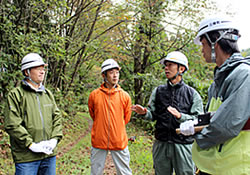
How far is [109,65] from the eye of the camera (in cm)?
363

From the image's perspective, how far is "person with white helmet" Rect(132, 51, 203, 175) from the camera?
286 cm

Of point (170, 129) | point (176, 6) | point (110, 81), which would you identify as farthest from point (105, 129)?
point (176, 6)

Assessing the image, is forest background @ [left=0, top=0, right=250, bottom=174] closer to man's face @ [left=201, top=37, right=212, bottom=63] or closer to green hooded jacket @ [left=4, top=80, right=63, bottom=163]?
green hooded jacket @ [left=4, top=80, right=63, bottom=163]

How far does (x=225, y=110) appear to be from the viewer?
1607 mm

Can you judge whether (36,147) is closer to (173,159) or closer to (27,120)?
(27,120)

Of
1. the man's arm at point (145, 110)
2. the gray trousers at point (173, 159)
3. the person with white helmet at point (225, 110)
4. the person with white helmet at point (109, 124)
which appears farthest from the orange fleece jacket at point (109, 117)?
the person with white helmet at point (225, 110)

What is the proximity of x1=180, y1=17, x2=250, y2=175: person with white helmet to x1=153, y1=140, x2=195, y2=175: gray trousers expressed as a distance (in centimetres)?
95

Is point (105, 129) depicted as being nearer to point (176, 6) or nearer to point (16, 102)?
point (16, 102)

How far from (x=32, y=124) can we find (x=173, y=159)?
82.3 inches

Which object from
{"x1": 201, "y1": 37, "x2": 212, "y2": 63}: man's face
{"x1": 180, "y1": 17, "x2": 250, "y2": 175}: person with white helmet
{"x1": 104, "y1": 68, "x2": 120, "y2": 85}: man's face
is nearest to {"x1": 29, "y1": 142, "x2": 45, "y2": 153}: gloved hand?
{"x1": 104, "y1": 68, "x2": 120, "y2": 85}: man's face

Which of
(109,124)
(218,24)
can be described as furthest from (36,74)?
(218,24)

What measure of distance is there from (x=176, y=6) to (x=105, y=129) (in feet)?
23.3

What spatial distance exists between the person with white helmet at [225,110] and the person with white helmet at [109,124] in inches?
66.8

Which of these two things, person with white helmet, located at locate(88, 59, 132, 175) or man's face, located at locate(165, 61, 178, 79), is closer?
man's face, located at locate(165, 61, 178, 79)
